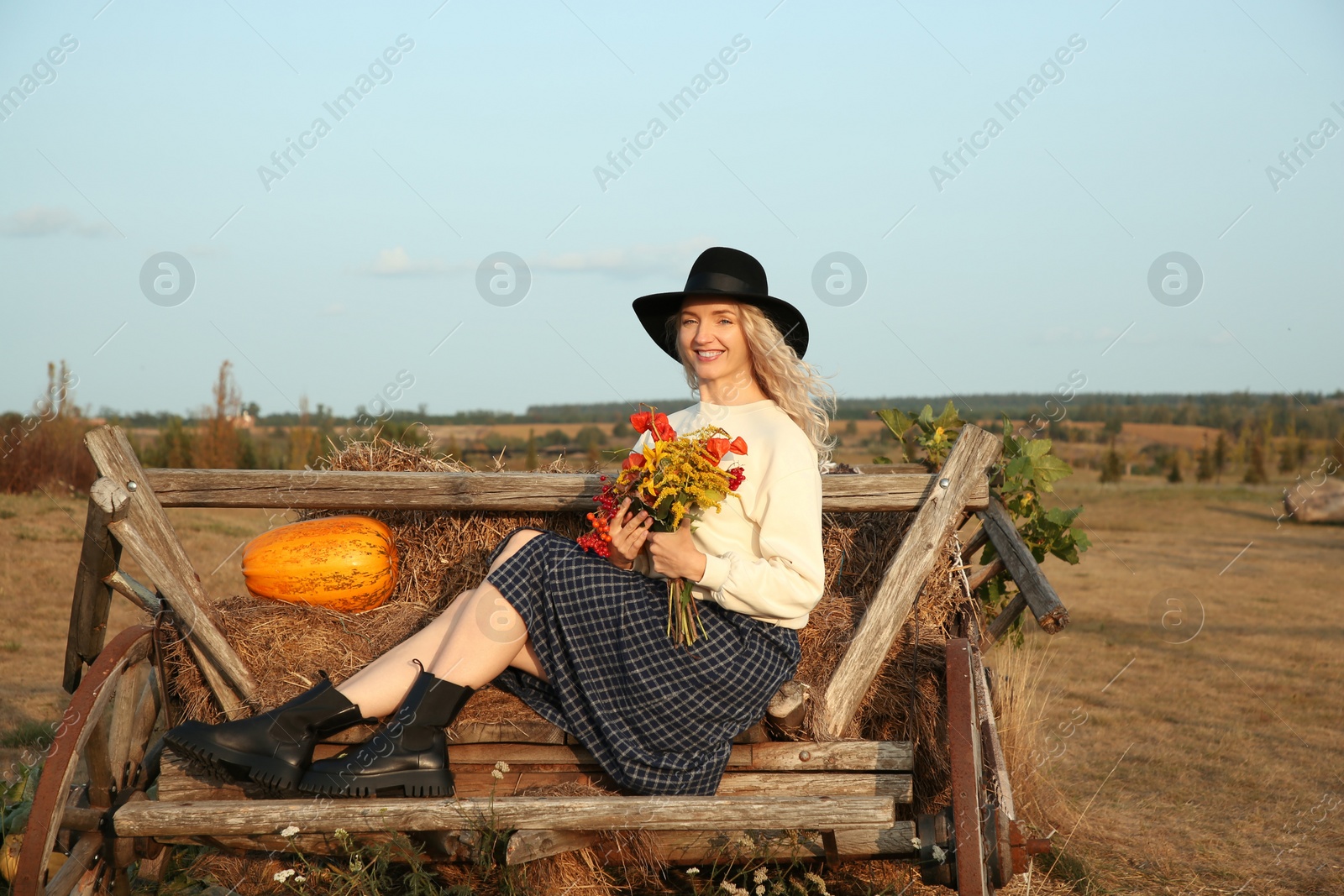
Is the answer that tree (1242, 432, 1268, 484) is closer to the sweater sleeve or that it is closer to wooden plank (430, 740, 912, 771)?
wooden plank (430, 740, 912, 771)

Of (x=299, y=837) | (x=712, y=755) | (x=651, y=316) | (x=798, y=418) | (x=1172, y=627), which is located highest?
(x=651, y=316)

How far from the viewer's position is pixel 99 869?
157 inches

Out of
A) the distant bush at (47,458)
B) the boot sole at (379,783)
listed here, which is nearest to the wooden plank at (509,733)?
the boot sole at (379,783)

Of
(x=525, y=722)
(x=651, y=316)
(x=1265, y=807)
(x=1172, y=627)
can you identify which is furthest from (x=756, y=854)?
(x=1172, y=627)

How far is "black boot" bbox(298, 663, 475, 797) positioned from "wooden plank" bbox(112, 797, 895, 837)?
0.18 m

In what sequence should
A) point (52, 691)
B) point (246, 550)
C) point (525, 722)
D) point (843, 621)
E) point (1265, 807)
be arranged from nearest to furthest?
point (525, 722)
point (843, 621)
point (246, 550)
point (1265, 807)
point (52, 691)

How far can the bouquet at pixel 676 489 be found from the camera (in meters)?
3.72

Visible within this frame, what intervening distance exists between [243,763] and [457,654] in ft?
2.70

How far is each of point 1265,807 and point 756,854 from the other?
403cm

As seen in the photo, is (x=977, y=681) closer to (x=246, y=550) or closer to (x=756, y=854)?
(x=756, y=854)

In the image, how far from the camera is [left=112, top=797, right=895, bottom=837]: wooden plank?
3332mm

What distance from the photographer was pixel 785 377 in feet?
14.0

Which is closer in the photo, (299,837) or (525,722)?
(299,837)

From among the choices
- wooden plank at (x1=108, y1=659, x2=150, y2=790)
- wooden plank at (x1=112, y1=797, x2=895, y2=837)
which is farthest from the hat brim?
wooden plank at (x1=108, y1=659, x2=150, y2=790)
